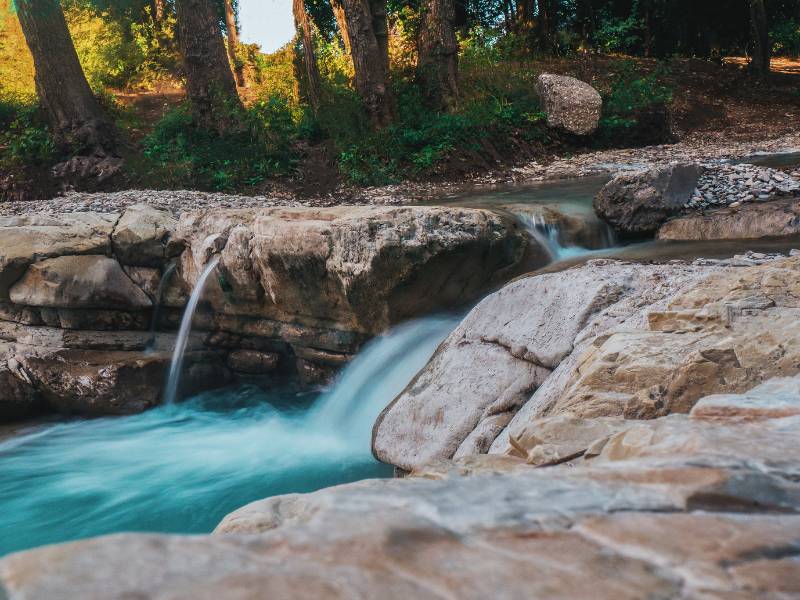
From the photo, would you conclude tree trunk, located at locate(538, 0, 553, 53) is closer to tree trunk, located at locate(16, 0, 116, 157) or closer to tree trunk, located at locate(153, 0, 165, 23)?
tree trunk, located at locate(153, 0, 165, 23)

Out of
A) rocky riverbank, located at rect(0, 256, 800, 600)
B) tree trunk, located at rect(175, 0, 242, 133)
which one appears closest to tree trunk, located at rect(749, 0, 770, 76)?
tree trunk, located at rect(175, 0, 242, 133)

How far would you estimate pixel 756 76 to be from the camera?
59.6 ft

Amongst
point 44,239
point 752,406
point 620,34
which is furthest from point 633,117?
point 752,406

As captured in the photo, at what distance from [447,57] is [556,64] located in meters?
5.52

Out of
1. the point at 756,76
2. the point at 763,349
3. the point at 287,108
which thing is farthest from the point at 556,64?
the point at 763,349

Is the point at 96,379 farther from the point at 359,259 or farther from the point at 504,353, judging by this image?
the point at 504,353

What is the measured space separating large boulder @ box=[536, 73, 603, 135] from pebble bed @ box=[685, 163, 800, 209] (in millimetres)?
6775

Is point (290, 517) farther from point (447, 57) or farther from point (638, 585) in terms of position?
point (447, 57)

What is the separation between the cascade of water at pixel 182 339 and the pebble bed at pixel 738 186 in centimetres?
455

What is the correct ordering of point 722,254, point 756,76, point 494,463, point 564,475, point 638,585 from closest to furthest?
point 638,585
point 564,475
point 494,463
point 722,254
point 756,76

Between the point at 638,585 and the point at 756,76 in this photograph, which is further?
the point at 756,76

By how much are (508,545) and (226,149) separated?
12.0 meters

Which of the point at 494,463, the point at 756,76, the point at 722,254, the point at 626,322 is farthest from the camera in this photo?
the point at 756,76

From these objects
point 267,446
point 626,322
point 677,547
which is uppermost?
point 677,547
